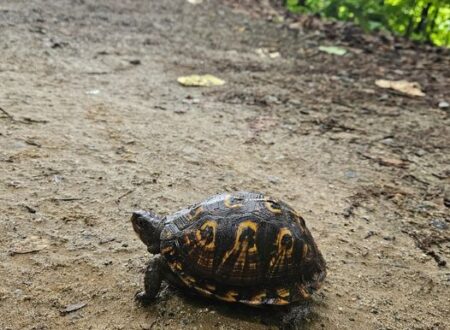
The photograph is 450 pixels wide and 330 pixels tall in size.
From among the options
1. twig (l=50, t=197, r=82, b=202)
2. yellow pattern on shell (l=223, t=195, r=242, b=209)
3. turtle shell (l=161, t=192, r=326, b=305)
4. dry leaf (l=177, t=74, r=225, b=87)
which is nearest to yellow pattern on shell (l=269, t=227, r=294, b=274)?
turtle shell (l=161, t=192, r=326, b=305)

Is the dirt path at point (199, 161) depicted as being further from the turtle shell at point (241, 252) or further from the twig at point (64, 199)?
the turtle shell at point (241, 252)

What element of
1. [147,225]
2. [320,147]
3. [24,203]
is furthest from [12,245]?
[320,147]

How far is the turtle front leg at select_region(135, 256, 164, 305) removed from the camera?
247 centimetres

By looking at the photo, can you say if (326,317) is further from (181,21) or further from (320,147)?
(181,21)

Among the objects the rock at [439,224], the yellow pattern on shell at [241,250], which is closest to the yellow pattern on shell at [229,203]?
the yellow pattern on shell at [241,250]

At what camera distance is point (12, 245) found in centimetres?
285

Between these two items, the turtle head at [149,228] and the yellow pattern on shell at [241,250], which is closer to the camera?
the yellow pattern on shell at [241,250]

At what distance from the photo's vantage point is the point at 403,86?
6.33 m

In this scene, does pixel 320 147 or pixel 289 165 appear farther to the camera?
pixel 320 147

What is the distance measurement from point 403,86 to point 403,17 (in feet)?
13.2

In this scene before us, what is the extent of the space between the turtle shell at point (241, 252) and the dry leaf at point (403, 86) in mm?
4416

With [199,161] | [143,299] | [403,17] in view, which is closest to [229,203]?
[143,299]

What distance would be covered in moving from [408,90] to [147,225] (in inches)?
190

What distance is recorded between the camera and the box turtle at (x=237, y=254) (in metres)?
2.41
